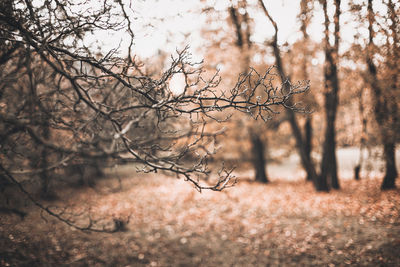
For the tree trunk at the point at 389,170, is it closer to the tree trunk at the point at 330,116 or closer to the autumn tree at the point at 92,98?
the tree trunk at the point at 330,116

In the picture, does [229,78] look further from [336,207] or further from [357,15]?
[336,207]

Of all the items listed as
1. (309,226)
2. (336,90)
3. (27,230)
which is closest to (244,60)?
(336,90)

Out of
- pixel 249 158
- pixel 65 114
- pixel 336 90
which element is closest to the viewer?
pixel 65 114

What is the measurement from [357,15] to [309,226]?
224 inches

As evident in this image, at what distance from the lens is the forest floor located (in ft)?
16.8

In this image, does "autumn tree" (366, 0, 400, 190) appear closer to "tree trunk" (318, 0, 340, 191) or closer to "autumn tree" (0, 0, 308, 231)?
"tree trunk" (318, 0, 340, 191)

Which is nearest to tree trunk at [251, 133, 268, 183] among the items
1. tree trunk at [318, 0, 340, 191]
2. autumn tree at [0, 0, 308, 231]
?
tree trunk at [318, 0, 340, 191]

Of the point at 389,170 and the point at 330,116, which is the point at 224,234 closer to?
the point at 389,170

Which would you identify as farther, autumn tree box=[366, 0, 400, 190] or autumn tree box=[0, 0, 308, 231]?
autumn tree box=[366, 0, 400, 190]

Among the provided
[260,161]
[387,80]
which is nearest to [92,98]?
[387,80]

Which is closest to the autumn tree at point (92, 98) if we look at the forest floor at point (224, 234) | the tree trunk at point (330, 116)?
the forest floor at point (224, 234)

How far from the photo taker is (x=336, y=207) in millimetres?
8039

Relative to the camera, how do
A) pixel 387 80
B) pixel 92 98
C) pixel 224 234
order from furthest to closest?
1. pixel 224 234
2. pixel 387 80
3. pixel 92 98

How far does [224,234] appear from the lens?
7.17 m
